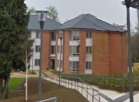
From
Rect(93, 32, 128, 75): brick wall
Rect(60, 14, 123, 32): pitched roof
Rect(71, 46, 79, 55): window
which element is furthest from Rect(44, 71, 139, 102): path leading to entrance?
Rect(71, 46, 79, 55): window

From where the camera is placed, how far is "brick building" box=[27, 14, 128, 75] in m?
82.6

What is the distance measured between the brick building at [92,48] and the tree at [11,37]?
40.9m

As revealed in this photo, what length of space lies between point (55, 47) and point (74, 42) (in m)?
8.91

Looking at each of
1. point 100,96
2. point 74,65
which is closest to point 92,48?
point 74,65

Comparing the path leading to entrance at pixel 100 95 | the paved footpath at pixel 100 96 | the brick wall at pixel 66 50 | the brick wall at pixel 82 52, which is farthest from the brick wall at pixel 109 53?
the paved footpath at pixel 100 96

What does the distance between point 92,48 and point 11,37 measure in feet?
146

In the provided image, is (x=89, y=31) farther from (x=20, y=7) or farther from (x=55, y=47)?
(x=20, y=7)

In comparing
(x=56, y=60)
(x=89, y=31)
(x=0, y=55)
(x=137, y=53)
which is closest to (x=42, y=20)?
(x=0, y=55)

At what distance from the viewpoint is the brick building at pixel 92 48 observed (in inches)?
3253

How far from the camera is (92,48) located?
272ft

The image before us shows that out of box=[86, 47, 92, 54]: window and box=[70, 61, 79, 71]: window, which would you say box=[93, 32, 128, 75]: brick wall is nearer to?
box=[86, 47, 92, 54]: window

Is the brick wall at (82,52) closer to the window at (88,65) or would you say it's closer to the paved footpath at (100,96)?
the window at (88,65)

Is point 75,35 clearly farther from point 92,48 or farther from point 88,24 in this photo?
point 92,48

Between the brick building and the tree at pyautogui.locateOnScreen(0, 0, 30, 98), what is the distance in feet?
134
